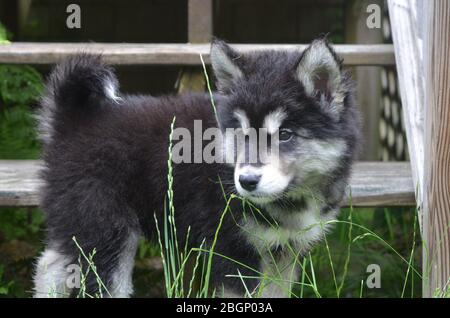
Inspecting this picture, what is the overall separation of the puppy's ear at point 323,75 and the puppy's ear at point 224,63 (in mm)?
278

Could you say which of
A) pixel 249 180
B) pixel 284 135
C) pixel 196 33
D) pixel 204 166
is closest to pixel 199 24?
pixel 196 33

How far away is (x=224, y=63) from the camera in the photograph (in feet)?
12.5

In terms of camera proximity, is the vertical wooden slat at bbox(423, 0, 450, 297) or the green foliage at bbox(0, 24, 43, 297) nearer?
the vertical wooden slat at bbox(423, 0, 450, 297)

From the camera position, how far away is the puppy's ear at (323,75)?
364 centimetres

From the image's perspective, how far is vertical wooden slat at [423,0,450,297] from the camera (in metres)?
3.62

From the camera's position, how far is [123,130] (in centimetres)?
400

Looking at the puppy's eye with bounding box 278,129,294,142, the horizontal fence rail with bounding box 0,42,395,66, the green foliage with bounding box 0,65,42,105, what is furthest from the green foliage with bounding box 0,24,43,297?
the puppy's eye with bounding box 278,129,294,142

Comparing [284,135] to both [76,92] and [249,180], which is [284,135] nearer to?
[249,180]

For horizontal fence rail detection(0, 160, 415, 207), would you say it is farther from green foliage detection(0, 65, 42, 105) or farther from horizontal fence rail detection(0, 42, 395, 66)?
green foliage detection(0, 65, 42, 105)

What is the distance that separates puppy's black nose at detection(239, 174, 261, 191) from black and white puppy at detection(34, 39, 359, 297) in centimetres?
10

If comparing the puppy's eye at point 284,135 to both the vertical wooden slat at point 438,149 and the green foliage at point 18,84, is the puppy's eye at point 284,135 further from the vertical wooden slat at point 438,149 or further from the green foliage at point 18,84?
the green foliage at point 18,84

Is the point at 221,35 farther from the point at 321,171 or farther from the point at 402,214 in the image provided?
the point at 321,171

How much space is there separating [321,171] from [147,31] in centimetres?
386

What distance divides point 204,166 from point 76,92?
27.1 inches
